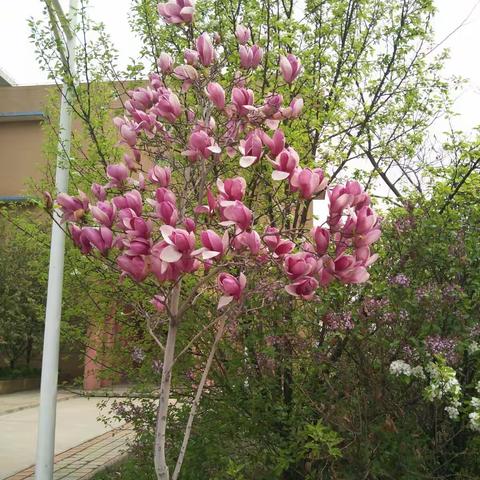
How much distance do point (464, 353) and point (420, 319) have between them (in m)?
0.38

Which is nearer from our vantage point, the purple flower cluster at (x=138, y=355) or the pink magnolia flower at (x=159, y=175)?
the pink magnolia flower at (x=159, y=175)

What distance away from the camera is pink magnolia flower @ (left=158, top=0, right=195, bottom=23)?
2370 millimetres

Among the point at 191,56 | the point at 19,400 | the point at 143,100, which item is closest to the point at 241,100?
the point at 191,56

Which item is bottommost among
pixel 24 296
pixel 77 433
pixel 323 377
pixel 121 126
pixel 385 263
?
pixel 77 433

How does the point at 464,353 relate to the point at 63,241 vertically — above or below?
below

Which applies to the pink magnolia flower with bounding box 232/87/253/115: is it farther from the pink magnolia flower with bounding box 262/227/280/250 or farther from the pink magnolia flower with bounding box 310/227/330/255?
the pink magnolia flower with bounding box 310/227/330/255

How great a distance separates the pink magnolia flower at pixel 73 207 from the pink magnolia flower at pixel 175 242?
0.50m

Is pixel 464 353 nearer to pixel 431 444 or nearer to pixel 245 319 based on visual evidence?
pixel 431 444

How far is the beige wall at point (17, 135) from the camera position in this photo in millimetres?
20859

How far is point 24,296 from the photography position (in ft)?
56.0

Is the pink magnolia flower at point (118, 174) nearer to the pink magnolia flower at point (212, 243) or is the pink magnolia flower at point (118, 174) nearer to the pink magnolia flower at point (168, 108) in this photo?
the pink magnolia flower at point (168, 108)

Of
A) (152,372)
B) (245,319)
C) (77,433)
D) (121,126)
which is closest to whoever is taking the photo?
(121,126)

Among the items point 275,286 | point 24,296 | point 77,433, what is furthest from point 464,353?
point 24,296

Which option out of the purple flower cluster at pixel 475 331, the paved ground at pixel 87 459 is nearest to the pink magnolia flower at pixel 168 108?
the purple flower cluster at pixel 475 331
